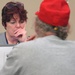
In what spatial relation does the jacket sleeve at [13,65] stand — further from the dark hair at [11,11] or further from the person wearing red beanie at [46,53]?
the dark hair at [11,11]

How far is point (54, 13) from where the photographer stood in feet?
4.19

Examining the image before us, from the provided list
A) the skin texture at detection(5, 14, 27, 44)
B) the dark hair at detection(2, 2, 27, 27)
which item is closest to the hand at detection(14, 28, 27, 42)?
the skin texture at detection(5, 14, 27, 44)

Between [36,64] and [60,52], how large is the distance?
128 mm

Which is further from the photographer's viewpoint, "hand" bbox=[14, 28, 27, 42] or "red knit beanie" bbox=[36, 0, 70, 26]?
"hand" bbox=[14, 28, 27, 42]

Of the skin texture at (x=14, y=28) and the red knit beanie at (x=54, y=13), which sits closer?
the red knit beanie at (x=54, y=13)

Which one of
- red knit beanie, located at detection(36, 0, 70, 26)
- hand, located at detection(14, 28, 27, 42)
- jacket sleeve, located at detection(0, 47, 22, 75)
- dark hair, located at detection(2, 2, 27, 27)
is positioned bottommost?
hand, located at detection(14, 28, 27, 42)

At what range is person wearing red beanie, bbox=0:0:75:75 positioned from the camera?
1186mm

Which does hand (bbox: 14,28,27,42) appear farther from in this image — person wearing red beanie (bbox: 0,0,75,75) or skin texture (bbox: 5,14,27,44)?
→ person wearing red beanie (bbox: 0,0,75,75)

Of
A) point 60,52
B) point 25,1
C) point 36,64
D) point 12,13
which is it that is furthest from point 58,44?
point 25,1

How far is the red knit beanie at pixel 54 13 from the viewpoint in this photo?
128 cm

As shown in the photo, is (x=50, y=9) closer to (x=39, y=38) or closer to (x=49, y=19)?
(x=49, y=19)

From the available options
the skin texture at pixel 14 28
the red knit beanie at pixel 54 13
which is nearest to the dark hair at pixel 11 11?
the skin texture at pixel 14 28

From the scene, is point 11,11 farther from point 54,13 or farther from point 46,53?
point 46,53

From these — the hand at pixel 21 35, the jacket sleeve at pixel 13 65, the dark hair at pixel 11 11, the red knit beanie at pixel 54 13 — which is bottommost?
the hand at pixel 21 35
